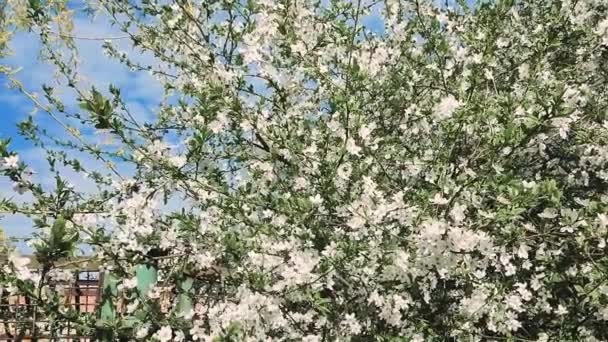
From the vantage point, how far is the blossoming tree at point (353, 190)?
299 centimetres

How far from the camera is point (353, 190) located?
11.6 ft

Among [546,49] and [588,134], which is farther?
[588,134]

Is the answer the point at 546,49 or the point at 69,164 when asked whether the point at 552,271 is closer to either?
the point at 546,49

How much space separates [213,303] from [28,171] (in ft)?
3.87

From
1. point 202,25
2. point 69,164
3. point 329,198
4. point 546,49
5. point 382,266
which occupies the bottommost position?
point 382,266

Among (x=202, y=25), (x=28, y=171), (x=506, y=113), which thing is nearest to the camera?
(x=28, y=171)

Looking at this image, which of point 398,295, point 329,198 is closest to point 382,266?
point 398,295

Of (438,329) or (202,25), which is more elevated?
(202,25)

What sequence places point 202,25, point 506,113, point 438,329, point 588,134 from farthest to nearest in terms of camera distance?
point 202,25, point 588,134, point 438,329, point 506,113

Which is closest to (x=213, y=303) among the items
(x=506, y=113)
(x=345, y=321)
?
(x=345, y=321)

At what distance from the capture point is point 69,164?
14.3 feet

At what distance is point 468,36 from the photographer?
3.62 meters

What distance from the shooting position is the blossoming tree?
299 cm

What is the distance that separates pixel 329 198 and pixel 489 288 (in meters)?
0.93
